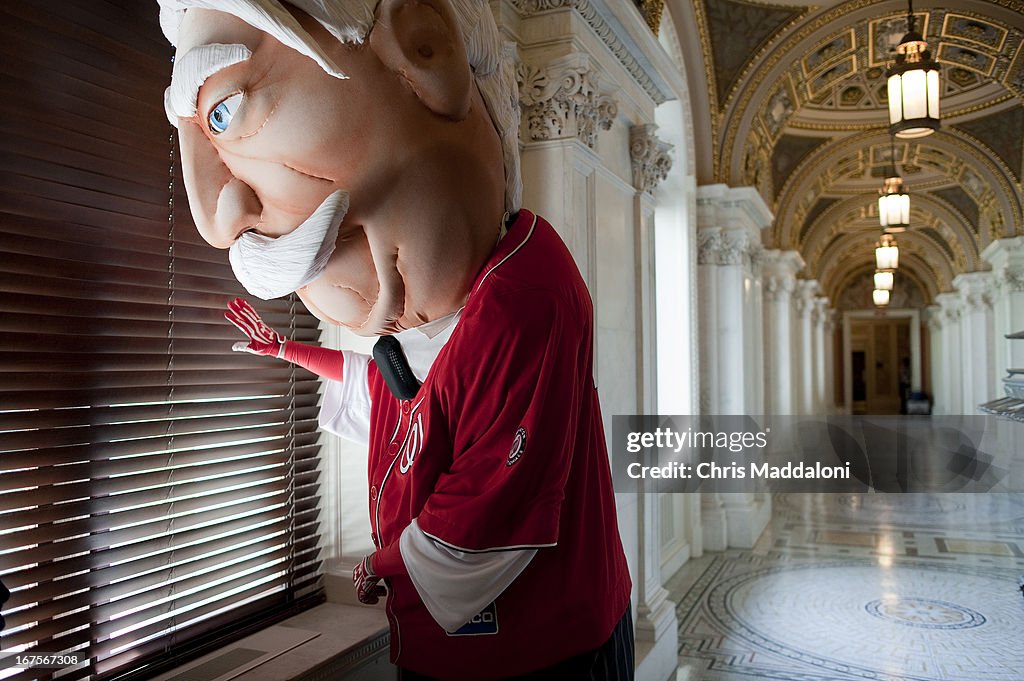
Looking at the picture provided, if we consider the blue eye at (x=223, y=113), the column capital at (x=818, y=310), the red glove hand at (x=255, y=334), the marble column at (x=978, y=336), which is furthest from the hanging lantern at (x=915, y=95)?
the column capital at (x=818, y=310)

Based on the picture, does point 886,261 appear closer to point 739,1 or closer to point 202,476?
point 739,1

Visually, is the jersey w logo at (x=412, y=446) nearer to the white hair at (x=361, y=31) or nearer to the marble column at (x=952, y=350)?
the white hair at (x=361, y=31)

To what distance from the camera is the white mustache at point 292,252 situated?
4.64 ft

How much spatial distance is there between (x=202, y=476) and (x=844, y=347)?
1405 inches

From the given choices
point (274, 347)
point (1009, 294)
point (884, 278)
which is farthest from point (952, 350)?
point (274, 347)

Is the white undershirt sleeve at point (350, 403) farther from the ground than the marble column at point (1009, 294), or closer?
closer

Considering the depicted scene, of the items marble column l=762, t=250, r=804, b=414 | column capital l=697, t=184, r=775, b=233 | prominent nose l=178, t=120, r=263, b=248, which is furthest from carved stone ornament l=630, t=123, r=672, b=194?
marble column l=762, t=250, r=804, b=414

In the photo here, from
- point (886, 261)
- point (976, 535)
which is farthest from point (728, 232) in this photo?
point (886, 261)

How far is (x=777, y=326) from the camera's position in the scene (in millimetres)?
13773

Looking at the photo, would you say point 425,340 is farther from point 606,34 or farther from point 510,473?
point 606,34

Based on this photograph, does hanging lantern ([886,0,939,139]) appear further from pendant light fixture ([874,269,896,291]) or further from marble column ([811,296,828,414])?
marble column ([811,296,828,414])

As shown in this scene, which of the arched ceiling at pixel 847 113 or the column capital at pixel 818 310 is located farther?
the column capital at pixel 818 310

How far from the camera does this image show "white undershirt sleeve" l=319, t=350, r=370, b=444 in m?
2.12

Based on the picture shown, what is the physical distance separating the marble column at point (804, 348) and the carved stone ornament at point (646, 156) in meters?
13.6
